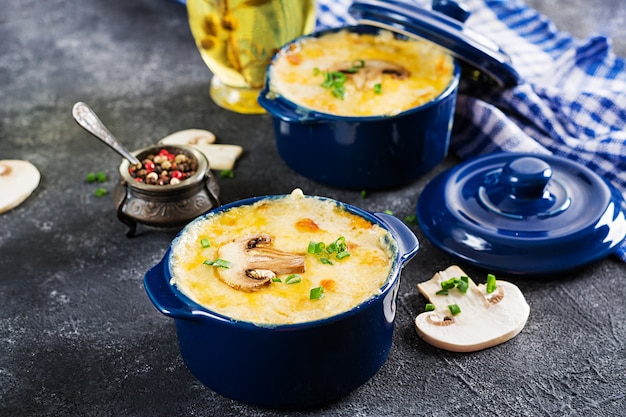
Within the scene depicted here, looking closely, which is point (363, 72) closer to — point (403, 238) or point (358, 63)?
point (358, 63)

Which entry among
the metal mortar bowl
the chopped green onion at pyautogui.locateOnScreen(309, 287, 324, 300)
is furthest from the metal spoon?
the chopped green onion at pyautogui.locateOnScreen(309, 287, 324, 300)

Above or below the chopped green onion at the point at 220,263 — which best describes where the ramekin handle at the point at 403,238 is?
above

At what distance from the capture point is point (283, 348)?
182 centimetres

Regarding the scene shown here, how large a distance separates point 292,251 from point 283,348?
1.03 ft

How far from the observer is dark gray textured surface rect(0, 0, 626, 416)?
2.02m

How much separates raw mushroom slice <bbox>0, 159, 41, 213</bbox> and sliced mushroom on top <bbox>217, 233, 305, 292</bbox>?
1048 mm

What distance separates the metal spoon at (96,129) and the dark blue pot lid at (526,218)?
927mm

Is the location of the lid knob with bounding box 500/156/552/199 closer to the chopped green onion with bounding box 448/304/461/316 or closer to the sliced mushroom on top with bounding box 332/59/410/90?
the chopped green onion with bounding box 448/304/461/316

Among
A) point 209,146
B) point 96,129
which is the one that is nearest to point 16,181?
point 96,129

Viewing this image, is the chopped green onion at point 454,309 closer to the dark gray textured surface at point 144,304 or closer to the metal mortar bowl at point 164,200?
the dark gray textured surface at point 144,304

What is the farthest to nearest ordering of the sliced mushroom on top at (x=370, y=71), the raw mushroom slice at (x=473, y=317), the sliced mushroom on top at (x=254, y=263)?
the sliced mushroom on top at (x=370, y=71) → the raw mushroom slice at (x=473, y=317) → the sliced mushroom on top at (x=254, y=263)

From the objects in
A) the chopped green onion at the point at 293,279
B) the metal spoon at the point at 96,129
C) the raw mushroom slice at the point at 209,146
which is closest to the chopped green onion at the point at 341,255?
the chopped green onion at the point at 293,279

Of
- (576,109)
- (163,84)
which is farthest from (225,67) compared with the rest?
(576,109)

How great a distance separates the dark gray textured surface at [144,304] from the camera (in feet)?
6.63
